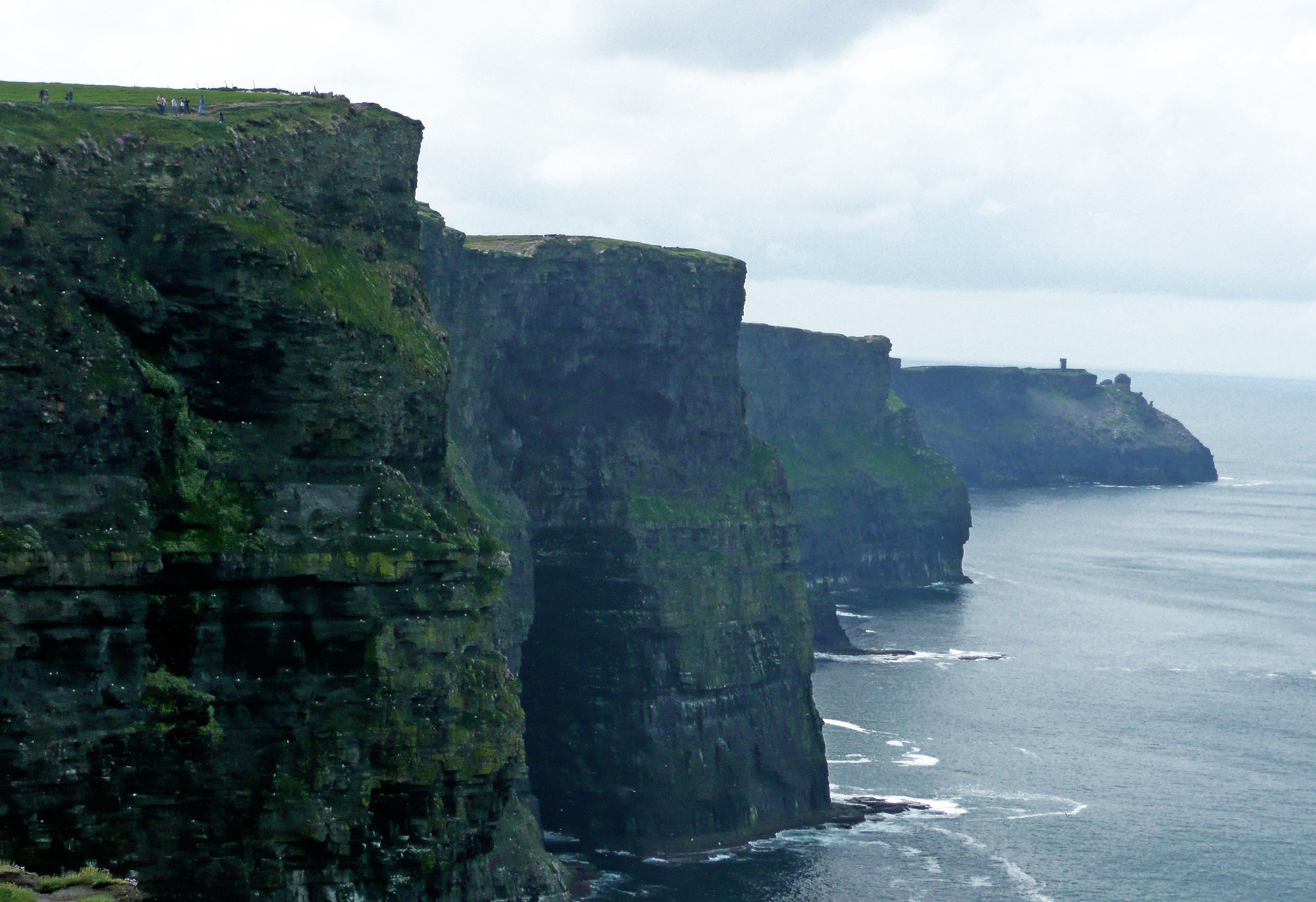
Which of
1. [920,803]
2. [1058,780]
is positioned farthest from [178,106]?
[1058,780]

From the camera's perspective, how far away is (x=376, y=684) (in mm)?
67750

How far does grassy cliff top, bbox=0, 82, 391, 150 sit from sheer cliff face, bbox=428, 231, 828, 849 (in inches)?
1482

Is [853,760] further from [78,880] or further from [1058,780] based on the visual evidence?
[78,880]

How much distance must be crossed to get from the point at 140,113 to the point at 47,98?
391cm

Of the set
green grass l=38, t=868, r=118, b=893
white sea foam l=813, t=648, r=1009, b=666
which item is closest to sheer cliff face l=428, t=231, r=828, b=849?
white sea foam l=813, t=648, r=1009, b=666

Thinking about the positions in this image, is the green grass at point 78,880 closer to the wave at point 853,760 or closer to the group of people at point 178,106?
the group of people at point 178,106

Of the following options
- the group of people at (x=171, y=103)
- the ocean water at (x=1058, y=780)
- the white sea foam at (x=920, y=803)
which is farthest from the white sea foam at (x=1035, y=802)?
the group of people at (x=171, y=103)

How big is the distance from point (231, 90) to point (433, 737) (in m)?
34.6

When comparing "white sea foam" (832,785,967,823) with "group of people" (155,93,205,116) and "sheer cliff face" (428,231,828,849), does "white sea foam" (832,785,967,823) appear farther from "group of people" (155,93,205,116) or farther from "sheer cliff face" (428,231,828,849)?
"group of people" (155,93,205,116)

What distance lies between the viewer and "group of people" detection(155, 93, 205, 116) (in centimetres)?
7350

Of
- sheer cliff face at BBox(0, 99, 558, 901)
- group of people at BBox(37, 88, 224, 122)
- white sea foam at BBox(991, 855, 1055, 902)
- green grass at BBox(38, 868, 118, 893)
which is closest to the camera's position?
green grass at BBox(38, 868, 118, 893)

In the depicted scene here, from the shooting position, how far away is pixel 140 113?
71.4m

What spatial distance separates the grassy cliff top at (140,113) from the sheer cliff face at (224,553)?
9.9 inches

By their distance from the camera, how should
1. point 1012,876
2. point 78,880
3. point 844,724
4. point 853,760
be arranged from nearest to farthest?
point 78,880 → point 1012,876 → point 853,760 → point 844,724
